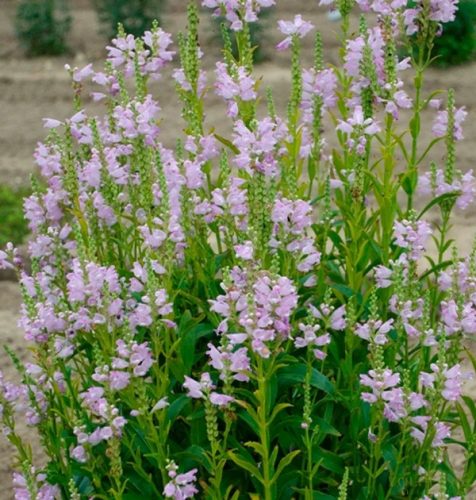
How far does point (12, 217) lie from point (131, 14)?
430 centimetres

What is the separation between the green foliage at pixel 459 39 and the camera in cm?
925

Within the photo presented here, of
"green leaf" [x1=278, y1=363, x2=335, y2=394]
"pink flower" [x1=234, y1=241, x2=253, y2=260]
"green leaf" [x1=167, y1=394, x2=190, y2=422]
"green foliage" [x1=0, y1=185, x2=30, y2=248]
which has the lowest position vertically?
"green foliage" [x1=0, y1=185, x2=30, y2=248]

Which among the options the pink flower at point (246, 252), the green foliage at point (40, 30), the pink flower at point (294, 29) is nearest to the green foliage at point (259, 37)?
the green foliage at point (40, 30)

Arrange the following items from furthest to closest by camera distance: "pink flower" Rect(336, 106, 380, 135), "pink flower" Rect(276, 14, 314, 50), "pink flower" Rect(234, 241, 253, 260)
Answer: "pink flower" Rect(276, 14, 314, 50)
"pink flower" Rect(336, 106, 380, 135)
"pink flower" Rect(234, 241, 253, 260)

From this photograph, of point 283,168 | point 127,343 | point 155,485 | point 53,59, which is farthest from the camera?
point 53,59

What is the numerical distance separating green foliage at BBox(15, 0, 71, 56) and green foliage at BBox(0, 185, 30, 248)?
3597 millimetres

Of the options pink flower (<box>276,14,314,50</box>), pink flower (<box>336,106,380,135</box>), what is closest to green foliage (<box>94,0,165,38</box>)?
pink flower (<box>276,14,314,50</box>)

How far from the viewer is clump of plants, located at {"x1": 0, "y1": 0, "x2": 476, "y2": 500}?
2402mm

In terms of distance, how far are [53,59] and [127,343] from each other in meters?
8.28

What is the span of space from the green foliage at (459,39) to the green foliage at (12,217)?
4.24 m

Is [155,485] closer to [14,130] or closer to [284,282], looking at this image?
[284,282]

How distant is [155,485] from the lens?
9.14ft

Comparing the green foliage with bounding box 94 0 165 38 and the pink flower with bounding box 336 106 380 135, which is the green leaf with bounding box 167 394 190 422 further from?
the green foliage with bounding box 94 0 165 38

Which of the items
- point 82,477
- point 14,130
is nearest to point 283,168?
point 82,477
